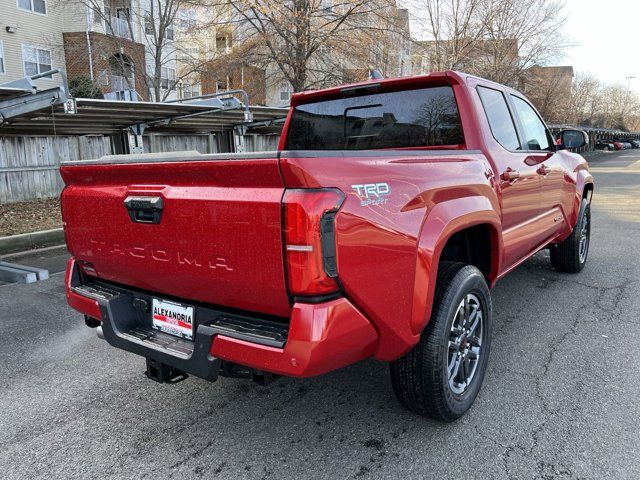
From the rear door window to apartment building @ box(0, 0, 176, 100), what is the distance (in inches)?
777

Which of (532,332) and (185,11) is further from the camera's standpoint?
(185,11)

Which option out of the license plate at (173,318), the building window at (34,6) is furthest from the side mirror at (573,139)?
the building window at (34,6)

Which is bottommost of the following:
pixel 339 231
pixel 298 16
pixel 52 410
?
pixel 52 410

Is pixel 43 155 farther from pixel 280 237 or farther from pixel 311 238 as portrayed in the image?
pixel 311 238

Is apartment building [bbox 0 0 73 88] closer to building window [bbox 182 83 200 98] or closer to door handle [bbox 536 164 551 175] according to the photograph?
building window [bbox 182 83 200 98]

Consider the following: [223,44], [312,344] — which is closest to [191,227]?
[312,344]

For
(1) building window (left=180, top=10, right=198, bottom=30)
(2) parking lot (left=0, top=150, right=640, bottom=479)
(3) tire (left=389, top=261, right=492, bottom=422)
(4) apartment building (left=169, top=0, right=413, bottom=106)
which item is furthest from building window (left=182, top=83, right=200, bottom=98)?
(3) tire (left=389, top=261, right=492, bottom=422)

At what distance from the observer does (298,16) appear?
15.6 metres

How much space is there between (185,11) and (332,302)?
67.1 ft

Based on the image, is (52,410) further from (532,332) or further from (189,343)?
(532,332)

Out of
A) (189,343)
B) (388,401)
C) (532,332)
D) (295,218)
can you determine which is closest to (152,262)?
(189,343)

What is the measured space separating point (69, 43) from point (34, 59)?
177 centimetres

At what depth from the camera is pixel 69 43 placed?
23.1 m

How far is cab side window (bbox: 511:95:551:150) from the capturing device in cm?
439
